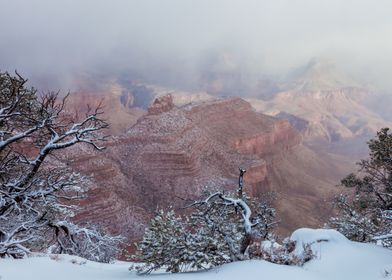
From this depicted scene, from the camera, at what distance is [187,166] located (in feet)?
228

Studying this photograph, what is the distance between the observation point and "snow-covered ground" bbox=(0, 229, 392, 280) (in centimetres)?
1013

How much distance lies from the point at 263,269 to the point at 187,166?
58.9 metres

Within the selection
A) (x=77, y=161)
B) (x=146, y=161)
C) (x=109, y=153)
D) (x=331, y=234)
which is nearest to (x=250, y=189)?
(x=146, y=161)

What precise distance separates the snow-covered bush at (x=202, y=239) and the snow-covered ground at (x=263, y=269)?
2.22 ft

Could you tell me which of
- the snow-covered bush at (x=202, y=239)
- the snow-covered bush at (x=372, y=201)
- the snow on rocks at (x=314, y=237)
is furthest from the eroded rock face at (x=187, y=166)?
the snow-covered bush at (x=202, y=239)

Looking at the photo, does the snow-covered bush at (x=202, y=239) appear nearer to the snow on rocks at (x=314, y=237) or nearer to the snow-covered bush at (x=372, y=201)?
the snow on rocks at (x=314, y=237)

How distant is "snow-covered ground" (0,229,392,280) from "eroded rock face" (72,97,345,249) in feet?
104

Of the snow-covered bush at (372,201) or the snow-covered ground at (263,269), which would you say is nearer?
the snow-covered ground at (263,269)

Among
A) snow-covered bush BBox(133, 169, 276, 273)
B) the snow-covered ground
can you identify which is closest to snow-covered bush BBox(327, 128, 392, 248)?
the snow-covered ground

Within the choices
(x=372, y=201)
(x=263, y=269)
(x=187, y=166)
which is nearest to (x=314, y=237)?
(x=263, y=269)

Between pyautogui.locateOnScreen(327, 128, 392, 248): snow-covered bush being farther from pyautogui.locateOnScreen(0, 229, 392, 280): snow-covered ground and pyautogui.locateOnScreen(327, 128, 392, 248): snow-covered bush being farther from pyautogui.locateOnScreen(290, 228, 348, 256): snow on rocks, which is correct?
pyautogui.locateOnScreen(0, 229, 392, 280): snow-covered ground

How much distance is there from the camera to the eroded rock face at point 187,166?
53.7 m

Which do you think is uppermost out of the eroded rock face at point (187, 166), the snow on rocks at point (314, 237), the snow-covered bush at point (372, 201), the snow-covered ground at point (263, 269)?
the eroded rock face at point (187, 166)

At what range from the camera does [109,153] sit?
6919 centimetres
